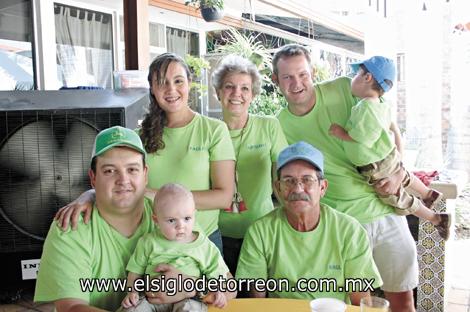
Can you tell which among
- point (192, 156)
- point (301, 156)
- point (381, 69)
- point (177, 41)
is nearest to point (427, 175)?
point (381, 69)

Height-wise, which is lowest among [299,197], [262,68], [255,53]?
[299,197]

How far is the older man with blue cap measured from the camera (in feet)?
6.17

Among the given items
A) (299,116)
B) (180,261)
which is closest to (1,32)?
(299,116)

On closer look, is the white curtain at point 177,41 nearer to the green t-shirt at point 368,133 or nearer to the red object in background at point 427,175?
the red object in background at point 427,175

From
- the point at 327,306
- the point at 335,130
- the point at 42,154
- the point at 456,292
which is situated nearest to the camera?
the point at 327,306

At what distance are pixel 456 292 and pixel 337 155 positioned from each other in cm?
216

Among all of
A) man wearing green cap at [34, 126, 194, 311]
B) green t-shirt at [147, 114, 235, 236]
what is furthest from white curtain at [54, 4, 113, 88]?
man wearing green cap at [34, 126, 194, 311]

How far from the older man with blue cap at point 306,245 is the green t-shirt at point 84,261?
495 millimetres

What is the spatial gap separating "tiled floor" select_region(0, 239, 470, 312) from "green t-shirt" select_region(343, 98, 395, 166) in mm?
1589

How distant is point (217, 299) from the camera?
1600 mm

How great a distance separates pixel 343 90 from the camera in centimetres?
238

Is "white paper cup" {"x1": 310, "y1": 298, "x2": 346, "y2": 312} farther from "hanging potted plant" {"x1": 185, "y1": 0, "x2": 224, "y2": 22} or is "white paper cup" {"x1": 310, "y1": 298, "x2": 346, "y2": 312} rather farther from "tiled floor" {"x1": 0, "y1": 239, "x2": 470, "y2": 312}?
"hanging potted plant" {"x1": 185, "y1": 0, "x2": 224, "y2": 22}

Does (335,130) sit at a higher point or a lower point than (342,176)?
higher

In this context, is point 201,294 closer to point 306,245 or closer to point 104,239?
point 104,239
